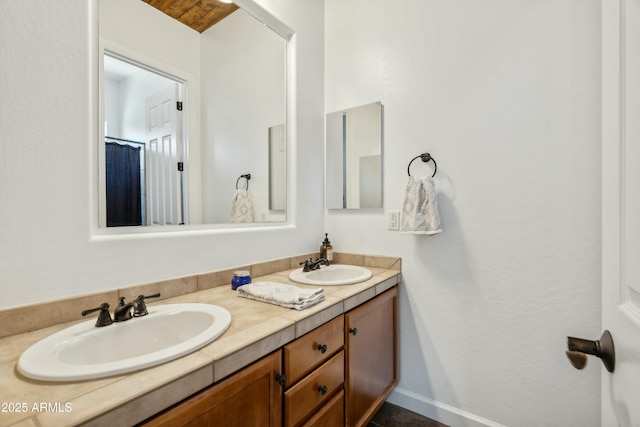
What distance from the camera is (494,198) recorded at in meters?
1.43

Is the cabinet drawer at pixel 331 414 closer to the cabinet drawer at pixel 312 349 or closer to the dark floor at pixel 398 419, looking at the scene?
the cabinet drawer at pixel 312 349

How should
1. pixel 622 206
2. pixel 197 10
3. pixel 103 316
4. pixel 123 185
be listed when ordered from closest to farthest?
1. pixel 622 206
2. pixel 103 316
3. pixel 123 185
4. pixel 197 10

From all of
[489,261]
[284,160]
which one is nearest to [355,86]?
[284,160]

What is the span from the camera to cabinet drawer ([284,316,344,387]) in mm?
923

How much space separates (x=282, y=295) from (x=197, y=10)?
53.8 inches

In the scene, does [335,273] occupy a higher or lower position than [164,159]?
lower

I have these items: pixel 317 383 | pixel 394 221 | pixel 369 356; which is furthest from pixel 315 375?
pixel 394 221

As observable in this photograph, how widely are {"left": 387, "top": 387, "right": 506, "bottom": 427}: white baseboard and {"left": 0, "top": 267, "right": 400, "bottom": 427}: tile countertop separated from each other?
1062mm

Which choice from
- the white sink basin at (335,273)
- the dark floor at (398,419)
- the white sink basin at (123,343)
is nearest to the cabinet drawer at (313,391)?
the white sink basin at (123,343)

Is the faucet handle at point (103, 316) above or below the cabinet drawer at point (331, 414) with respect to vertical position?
above

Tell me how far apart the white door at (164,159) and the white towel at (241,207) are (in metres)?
0.28

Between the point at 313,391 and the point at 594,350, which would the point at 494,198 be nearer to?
the point at 594,350

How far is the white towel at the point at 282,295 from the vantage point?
3.46 feet

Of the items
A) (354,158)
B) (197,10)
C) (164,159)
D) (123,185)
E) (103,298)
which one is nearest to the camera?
(103,298)
